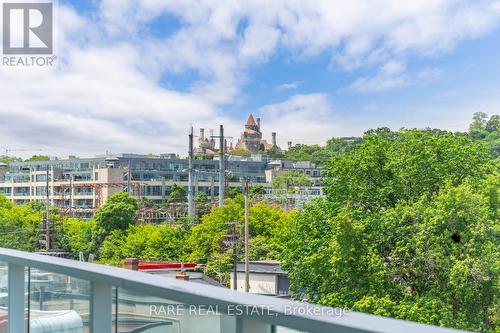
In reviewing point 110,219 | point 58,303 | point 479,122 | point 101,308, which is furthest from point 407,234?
point 479,122

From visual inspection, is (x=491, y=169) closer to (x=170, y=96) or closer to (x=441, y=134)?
(x=441, y=134)

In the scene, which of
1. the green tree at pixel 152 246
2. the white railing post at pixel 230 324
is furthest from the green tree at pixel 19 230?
the white railing post at pixel 230 324

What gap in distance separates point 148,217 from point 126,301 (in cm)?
4669

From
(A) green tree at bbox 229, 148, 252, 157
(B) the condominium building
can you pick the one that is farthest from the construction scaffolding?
(A) green tree at bbox 229, 148, 252, 157

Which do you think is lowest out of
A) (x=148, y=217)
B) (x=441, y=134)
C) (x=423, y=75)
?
(x=148, y=217)

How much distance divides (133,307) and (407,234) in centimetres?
1750

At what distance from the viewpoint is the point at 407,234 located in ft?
59.0

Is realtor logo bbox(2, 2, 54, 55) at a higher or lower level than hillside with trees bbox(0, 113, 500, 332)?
higher

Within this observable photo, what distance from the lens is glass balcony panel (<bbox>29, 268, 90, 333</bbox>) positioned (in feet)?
4.81

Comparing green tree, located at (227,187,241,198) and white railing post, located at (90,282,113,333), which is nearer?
white railing post, located at (90,282,113,333)

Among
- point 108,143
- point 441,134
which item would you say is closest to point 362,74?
point 108,143

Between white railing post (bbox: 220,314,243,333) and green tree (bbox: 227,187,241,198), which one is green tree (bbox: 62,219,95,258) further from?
white railing post (bbox: 220,314,243,333)

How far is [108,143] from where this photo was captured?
79.8m

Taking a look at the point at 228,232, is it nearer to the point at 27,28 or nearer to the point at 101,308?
the point at 27,28
